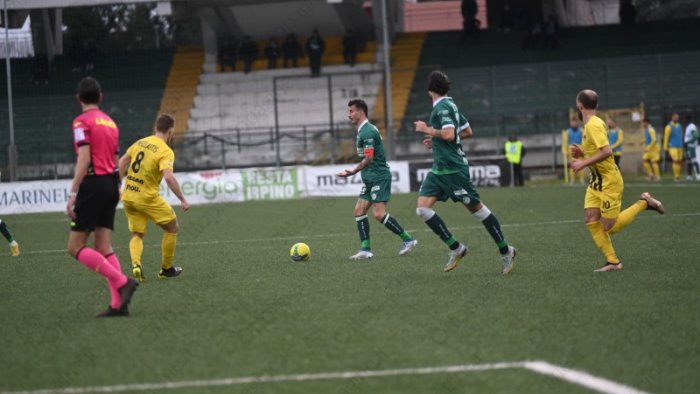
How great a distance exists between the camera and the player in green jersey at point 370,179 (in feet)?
45.7

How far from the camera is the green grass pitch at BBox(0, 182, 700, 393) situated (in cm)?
640

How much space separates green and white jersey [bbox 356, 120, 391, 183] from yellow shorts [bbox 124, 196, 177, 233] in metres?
3.14

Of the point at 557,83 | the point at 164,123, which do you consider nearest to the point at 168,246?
the point at 164,123

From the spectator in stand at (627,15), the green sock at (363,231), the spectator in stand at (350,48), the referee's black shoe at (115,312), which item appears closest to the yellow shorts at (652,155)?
the spectator in stand at (627,15)

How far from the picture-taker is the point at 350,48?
43.0 meters

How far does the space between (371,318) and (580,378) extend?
2.57 metres

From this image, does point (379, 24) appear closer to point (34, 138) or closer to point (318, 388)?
point (34, 138)

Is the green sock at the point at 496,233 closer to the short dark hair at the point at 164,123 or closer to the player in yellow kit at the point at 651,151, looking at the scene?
the short dark hair at the point at 164,123

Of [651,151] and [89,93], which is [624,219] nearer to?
[89,93]

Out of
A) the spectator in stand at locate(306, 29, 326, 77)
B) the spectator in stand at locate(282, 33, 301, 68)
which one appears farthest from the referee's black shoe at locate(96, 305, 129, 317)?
the spectator in stand at locate(282, 33, 301, 68)

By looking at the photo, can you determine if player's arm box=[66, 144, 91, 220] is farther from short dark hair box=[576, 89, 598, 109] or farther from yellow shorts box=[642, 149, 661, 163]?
yellow shorts box=[642, 149, 661, 163]

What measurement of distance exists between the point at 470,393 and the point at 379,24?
39.4 m

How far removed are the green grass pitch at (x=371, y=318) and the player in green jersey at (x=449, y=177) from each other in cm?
37

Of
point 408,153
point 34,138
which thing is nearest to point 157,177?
point 408,153
